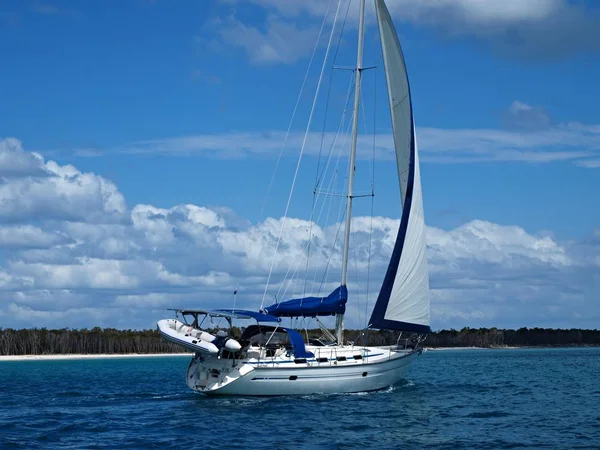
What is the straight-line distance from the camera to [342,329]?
1713 inches

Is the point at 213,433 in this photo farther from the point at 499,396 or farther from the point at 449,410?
the point at 499,396

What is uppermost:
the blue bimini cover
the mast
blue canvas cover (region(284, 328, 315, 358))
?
the mast

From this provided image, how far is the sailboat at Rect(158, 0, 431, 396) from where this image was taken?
38875 mm

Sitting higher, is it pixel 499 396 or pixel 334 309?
pixel 334 309

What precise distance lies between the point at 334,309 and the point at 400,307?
11.5 feet

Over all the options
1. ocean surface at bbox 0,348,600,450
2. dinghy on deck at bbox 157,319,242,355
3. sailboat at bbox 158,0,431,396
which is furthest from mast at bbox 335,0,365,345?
dinghy on deck at bbox 157,319,242,355

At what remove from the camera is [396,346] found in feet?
151

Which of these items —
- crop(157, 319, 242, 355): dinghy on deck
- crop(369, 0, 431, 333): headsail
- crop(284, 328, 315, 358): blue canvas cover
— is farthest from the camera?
crop(369, 0, 431, 333): headsail

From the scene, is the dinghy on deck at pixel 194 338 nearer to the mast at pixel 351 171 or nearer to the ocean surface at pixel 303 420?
the ocean surface at pixel 303 420

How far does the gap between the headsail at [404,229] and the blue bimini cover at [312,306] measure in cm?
208

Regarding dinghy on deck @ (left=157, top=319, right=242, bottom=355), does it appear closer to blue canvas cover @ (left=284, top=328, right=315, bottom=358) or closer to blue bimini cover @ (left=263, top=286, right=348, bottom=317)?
blue canvas cover @ (left=284, top=328, right=315, bottom=358)

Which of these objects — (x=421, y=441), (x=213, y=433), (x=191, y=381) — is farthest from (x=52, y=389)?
(x=421, y=441)

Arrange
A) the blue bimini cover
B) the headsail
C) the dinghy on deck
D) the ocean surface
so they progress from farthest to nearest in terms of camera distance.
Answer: the headsail → the blue bimini cover → the dinghy on deck → the ocean surface

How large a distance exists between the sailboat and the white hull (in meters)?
0.04
